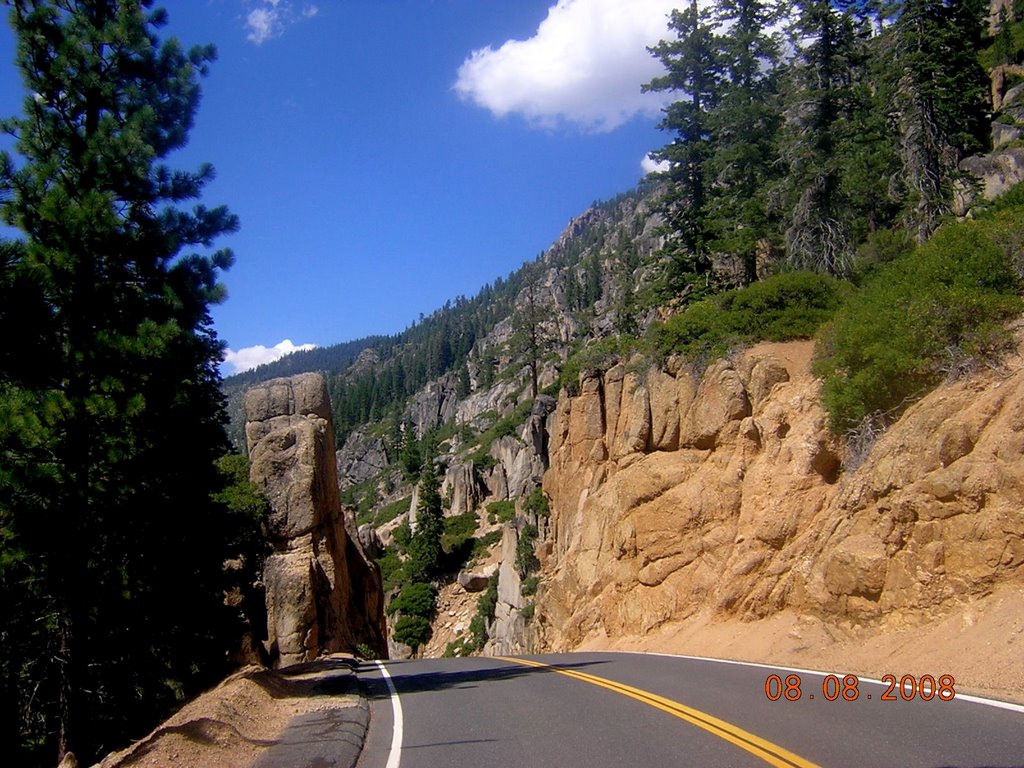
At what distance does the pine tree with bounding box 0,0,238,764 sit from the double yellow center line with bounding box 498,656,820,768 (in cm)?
791

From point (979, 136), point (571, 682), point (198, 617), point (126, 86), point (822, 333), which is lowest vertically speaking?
point (571, 682)

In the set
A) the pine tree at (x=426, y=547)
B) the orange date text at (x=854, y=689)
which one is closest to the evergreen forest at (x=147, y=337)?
the orange date text at (x=854, y=689)

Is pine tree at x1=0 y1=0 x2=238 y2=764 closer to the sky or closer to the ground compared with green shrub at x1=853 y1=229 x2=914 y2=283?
closer to the ground

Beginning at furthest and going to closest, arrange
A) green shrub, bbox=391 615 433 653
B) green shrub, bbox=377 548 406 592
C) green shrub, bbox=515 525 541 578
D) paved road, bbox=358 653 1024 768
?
green shrub, bbox=377 548 406 592
green shrub, bbox=391 615 433 653
green shrub, bbox=515 525 541 578
paved road, bbox=358 653 1024 768

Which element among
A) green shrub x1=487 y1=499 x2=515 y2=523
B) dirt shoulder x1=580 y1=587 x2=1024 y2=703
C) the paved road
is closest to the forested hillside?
dirt shoulder x1=580 y1=587 x2=1024 y2=703

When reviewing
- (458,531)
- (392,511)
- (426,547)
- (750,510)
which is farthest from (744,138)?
(392,511)

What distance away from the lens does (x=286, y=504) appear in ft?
88.5

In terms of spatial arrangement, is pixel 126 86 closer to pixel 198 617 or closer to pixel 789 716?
pixel 198 617

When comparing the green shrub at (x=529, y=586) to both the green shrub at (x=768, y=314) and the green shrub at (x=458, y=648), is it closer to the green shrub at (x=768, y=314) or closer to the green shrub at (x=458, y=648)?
the green shrub at (x=458, y=648)

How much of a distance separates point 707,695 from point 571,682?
3.14m

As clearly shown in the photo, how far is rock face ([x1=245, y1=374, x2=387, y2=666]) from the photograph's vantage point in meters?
24.9

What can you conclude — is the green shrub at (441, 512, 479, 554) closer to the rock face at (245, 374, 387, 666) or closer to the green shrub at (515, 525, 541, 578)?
the green shrub at (515, 525, 541, 578)

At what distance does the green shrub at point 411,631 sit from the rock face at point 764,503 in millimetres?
23984

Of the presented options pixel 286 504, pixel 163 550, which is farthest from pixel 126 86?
pixel 286 504
